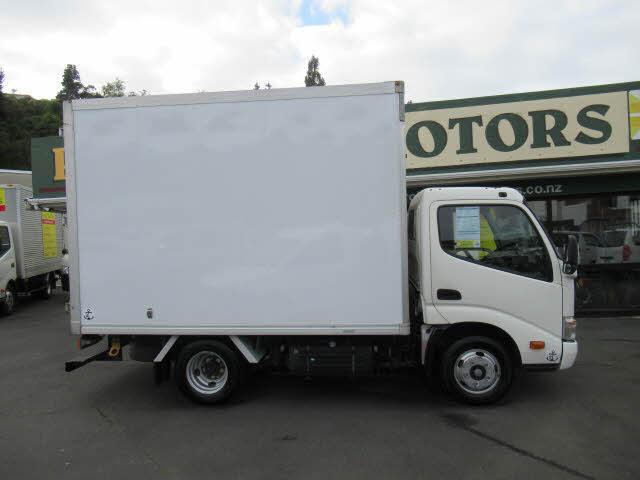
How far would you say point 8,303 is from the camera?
12344 millimetres

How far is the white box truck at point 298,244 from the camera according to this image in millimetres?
4695

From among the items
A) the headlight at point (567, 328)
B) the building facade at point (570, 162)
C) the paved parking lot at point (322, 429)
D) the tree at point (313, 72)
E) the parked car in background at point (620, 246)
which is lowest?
the paved parking lot at point (322, 429)

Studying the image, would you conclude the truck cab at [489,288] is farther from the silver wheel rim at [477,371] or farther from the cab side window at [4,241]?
the cab side window at [4,241]

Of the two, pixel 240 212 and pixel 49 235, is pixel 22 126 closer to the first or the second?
pixel 49 235

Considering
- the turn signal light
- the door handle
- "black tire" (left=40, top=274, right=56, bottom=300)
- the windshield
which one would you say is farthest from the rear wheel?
the windshield

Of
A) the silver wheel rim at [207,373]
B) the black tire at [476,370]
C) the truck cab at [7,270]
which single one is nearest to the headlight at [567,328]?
the black tire at [476,370]

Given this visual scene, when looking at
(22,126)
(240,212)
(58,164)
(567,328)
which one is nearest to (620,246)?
(567,328)

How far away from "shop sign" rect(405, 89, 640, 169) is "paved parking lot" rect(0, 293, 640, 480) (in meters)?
4.98

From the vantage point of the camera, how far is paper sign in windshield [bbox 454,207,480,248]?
490cm

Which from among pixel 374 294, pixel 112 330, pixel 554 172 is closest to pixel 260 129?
pixel 374 294

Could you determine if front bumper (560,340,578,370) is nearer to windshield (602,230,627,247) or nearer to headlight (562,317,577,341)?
headlight (562,317,577,341)

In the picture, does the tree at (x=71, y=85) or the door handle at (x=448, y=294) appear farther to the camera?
the tree at (x=71, y=85)

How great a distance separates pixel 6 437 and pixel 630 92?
11.5 meters

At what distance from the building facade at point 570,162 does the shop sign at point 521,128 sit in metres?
0.02
